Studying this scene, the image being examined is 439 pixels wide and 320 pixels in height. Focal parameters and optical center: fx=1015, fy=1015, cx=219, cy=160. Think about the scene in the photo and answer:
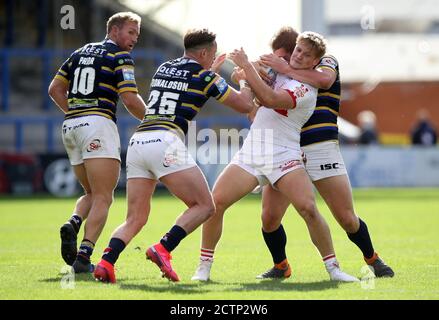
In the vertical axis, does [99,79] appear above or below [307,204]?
above

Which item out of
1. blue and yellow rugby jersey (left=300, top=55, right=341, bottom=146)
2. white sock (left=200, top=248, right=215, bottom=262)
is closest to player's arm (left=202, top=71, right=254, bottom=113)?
blue and yellow rugby jersey (left=300, top=55, right=341, bottom=146)

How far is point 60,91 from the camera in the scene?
9.32m

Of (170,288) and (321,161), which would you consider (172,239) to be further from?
(321,161)

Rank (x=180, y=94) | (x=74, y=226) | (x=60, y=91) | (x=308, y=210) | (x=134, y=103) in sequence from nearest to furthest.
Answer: (x=180, y=94) → (x=308, y=210) → (x=134, y=103) → (x=74, y=226) → (x=60, y=91)

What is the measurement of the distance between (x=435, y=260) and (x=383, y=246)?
177cm

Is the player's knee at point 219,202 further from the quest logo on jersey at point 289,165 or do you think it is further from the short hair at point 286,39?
the short hair at point 286,39

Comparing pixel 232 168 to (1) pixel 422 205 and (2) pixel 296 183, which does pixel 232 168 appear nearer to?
(2) pixel 296 183

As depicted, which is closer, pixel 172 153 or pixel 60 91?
pixel 172 153

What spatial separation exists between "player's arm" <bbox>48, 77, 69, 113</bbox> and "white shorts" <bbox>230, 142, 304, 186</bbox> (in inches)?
73.3

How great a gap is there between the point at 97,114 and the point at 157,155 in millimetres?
1134

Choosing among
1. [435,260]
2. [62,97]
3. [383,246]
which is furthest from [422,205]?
[62,97]

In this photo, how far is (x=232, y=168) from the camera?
8.56 meters

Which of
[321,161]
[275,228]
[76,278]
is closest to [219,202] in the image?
[275,228]

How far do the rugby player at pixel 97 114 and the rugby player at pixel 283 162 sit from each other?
3.38 feet
